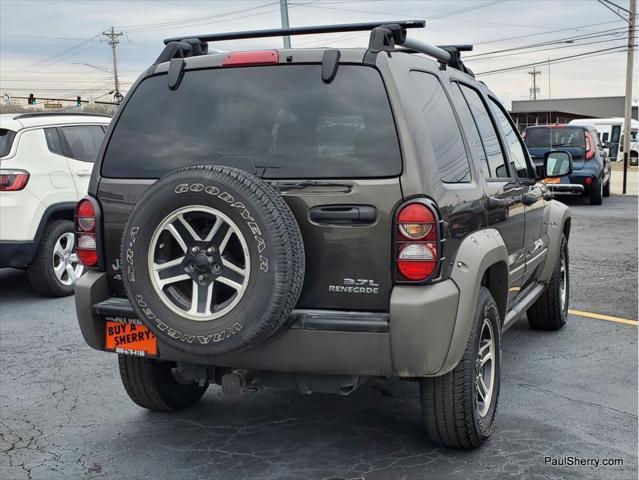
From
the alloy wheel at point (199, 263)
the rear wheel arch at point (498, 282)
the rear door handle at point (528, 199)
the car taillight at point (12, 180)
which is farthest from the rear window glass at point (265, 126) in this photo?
the car taillight at point (12, 180)

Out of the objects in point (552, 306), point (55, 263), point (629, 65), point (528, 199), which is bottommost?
point (552, 306)

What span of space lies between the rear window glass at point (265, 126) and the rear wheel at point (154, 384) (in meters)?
1.07

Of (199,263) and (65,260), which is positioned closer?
(199,263)

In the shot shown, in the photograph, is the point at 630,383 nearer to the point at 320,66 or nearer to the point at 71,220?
the point at 320,66

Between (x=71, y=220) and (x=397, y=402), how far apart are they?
4769mm

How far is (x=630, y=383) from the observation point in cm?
512

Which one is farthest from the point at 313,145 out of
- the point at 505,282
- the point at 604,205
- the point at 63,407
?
the point at 604,205

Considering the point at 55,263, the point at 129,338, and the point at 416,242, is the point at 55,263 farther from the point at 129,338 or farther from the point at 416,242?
the point at 416,242

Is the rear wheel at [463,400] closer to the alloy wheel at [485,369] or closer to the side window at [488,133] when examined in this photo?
the alloy wheel at [485,369]

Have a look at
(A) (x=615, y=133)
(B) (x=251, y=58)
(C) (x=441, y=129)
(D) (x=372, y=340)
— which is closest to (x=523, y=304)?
(C) (x=441, y=129)

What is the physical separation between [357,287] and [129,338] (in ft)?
3.79

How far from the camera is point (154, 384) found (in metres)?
4.43

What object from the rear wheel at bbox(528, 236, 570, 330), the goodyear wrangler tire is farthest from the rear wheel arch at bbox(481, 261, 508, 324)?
the rear wheel at bbox(528, 236, 570, 330)

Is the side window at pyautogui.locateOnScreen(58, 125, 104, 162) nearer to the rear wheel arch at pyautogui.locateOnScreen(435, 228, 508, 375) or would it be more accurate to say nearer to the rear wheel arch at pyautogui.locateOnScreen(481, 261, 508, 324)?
the rear wheel arch at pyautogui.locateOnScreen(481, 261, 508, 324)
